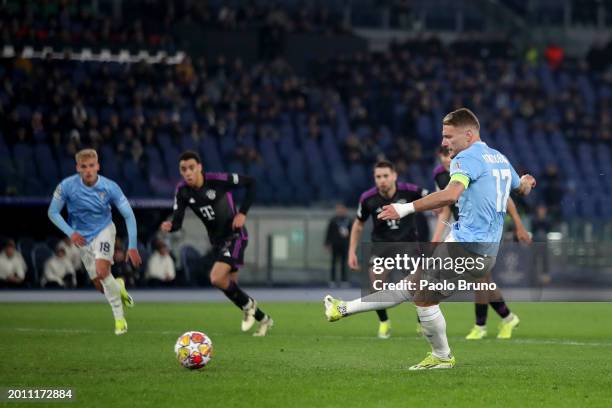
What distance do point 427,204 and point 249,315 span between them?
263 inches

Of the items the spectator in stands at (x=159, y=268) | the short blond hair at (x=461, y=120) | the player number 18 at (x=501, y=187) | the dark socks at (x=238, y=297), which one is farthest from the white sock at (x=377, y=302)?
the spectator in stands at (x=159, y=268)

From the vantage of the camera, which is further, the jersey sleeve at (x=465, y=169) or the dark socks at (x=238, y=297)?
the dark socks at (x=238, y=297)

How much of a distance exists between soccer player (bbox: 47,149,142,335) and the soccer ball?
14.7 ft

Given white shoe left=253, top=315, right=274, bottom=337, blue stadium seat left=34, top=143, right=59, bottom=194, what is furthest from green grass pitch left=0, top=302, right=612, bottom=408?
blue stadium seat left=34, top=143, right=59, bottom=194

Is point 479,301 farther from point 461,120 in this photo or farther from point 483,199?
point 461,120

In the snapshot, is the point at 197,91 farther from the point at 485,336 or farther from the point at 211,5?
the point at 485,336

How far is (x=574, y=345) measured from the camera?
575 inches

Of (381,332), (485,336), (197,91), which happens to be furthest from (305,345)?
(197,91)

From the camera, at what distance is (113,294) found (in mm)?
15664

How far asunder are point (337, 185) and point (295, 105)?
387 centimetres

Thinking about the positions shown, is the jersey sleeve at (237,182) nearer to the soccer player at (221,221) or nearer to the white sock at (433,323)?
the soccer player at (221,221)

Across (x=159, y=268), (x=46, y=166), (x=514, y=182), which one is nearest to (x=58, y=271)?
(x=159, y=268)

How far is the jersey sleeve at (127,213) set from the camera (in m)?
15.2

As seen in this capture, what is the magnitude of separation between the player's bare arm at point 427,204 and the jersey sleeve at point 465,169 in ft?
0.28
